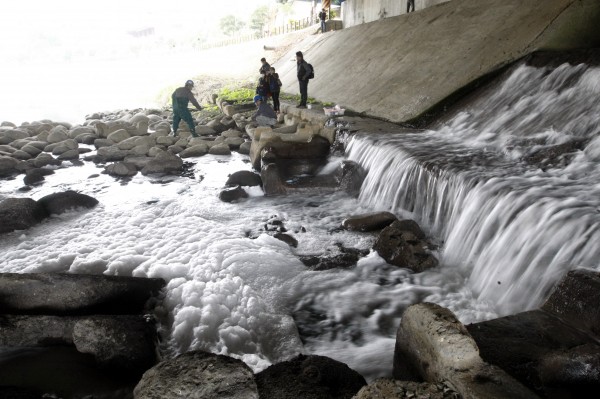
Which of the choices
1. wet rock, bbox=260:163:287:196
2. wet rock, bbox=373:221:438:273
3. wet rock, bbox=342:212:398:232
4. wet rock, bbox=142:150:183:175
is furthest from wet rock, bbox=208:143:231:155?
wet rock, bbox=373:221:438:273

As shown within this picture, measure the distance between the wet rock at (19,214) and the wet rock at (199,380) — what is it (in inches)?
223

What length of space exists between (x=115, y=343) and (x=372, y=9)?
66.5 feet

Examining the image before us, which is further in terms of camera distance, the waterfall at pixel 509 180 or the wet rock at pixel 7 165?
the wet rock at pixel 7 165

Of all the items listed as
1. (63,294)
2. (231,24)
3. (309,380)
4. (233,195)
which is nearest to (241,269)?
(63,294)

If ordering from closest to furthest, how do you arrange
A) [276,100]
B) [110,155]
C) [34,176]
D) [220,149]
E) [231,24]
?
[34,176] → [110,155] → [220,149] → [276,100] → [231,24]

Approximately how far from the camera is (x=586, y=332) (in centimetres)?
280

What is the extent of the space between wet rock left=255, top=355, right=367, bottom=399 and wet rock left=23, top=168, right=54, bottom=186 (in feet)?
32.7

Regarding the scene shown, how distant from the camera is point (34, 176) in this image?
1028 centimetres

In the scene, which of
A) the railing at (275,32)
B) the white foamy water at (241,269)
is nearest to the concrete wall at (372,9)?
the white foamy water at (241,269)

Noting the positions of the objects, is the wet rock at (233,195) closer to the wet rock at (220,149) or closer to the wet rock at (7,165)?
the wet rock at (220,149)

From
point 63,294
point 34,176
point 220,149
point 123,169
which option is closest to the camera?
point 63,294

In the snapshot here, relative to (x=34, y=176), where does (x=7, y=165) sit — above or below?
above

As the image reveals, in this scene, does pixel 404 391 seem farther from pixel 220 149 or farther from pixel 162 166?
pixel 220 149

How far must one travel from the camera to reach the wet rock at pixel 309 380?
2.59 m
